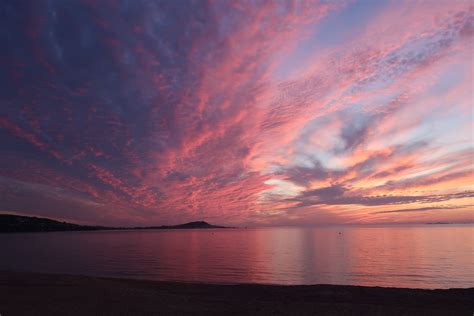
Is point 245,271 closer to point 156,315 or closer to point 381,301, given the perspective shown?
point 381,301

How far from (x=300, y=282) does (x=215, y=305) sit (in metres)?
21.2

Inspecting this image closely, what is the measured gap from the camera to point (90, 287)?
25.2 m

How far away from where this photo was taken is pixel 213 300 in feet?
72.0

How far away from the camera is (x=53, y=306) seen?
61.1 feet

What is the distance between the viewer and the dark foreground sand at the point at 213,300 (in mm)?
18125

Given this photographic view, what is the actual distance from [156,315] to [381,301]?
16.8m

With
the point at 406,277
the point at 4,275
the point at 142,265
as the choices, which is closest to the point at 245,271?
the point at 142,265

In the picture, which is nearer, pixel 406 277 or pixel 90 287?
pixel 90 287

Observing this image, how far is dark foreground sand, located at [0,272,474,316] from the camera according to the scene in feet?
59.5

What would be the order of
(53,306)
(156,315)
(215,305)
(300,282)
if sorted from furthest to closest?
(300,282), (215,305), (53,306), (156,315)

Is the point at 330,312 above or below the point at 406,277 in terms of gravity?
above

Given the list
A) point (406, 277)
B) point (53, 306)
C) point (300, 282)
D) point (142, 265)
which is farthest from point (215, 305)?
point (142, 265)

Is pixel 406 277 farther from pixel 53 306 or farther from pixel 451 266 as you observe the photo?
pixel 53 306

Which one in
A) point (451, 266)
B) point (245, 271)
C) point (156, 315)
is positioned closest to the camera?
point (156, 315)
